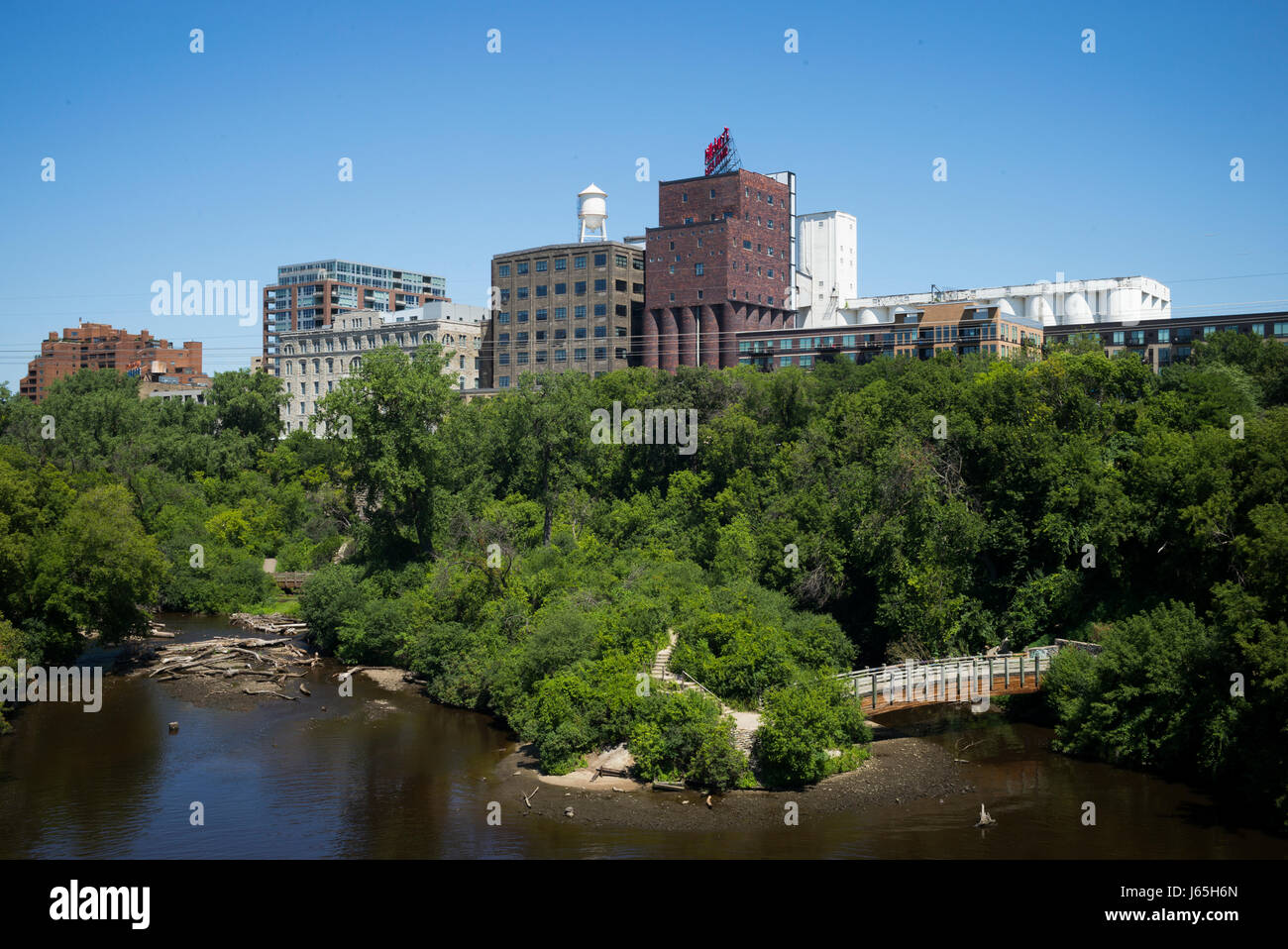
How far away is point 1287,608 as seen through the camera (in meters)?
31.2

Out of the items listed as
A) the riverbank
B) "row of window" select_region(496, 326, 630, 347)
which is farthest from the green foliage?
"row of window" select_region(496, 326, 630, 347)

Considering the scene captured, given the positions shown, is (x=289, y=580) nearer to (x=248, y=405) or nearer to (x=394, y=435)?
(x=394, y=435)

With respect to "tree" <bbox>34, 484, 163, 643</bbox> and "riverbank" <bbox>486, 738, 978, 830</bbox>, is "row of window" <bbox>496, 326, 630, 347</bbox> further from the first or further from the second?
"riverbank" <bbox>486, 738, 978, 830</bbox>

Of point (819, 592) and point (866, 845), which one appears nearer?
point (866, 845)

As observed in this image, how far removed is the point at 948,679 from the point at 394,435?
110 feet

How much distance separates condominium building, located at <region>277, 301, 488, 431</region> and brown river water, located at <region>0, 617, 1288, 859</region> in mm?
75877

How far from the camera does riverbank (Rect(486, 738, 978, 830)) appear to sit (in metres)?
31.9

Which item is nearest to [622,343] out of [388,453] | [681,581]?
[388,453]

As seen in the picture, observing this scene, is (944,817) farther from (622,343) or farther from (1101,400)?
(622,343)

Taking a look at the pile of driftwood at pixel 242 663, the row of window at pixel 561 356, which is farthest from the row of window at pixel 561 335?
the pile of driftwood at pixel 242 663

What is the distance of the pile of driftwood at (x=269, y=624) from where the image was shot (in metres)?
61.6

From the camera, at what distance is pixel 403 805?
33688mm

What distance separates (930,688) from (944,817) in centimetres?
832

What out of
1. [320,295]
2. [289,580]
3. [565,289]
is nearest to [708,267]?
[565,289]
